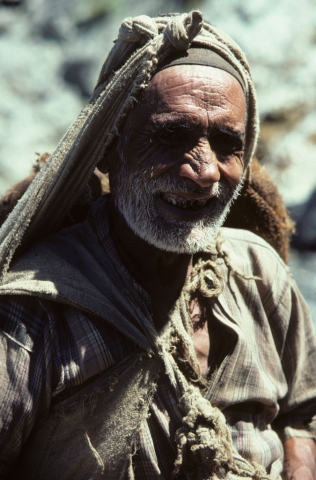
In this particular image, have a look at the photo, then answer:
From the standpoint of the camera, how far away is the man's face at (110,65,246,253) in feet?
5.61

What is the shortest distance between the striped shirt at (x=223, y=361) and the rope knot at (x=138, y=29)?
738 mm

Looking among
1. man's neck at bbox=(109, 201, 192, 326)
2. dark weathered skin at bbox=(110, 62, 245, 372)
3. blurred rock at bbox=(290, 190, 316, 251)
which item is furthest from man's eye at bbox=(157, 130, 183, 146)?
blurred rock at bbox=(290, 190, 316, 251)

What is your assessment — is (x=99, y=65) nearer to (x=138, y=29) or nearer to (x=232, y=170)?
(x=138, y=29)

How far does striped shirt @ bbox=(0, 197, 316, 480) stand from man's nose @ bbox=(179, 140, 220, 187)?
48 centimetres

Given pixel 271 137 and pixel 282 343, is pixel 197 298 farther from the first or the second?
pixel 271 137

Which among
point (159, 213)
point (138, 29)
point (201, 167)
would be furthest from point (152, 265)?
point (138, 29)

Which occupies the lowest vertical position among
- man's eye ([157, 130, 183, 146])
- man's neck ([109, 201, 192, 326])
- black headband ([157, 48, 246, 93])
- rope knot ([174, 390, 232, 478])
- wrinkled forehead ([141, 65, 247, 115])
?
Result: rope knot ([174, 390, 232, 478])

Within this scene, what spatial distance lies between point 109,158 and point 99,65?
5354mm

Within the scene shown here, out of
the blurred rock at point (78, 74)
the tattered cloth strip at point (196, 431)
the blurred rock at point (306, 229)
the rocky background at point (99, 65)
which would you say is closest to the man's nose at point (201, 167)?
the tattered cloth strip at point (196, 431)

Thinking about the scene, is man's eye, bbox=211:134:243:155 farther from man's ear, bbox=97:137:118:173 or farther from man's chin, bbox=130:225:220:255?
man's ear, bbox=97:137:118:173

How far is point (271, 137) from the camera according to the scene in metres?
6.52

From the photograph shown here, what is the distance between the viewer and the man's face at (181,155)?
1.71 m

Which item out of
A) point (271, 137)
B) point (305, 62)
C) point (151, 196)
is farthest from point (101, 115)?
point (305, 62)

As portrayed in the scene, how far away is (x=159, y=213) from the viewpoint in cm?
178
